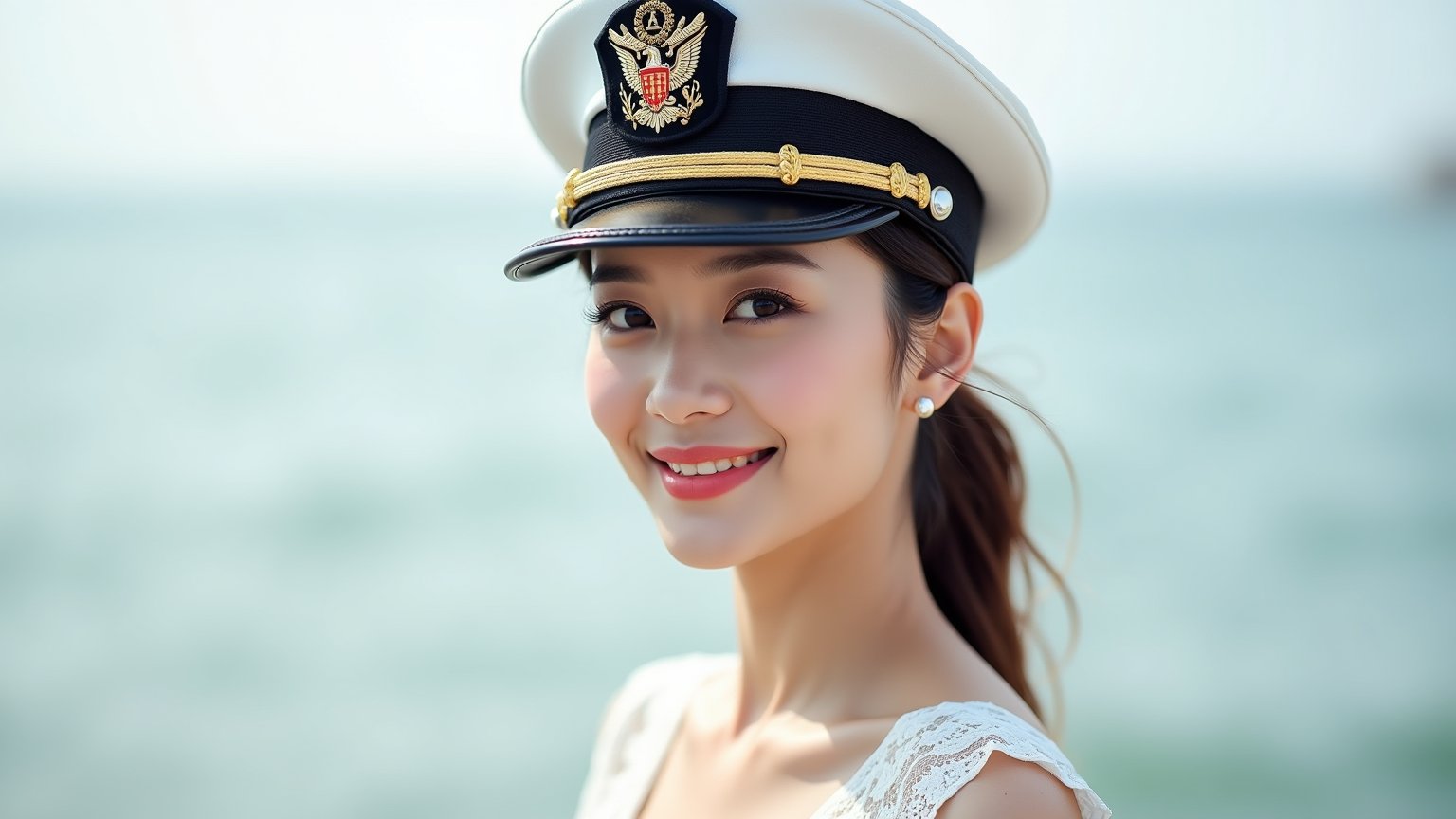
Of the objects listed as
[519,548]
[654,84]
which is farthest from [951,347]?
[519,548]

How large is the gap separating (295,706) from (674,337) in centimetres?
710

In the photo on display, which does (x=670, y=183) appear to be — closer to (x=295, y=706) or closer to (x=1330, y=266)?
(x=295, y=706)

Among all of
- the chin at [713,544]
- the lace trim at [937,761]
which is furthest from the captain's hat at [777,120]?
the lace trim at [937,761]

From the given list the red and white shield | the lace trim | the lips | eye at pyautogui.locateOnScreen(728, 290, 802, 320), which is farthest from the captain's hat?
the lace trim

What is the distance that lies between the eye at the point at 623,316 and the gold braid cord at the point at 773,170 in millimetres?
190

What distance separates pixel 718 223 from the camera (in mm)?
1682

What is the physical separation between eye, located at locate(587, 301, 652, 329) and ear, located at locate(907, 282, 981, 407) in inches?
17.9

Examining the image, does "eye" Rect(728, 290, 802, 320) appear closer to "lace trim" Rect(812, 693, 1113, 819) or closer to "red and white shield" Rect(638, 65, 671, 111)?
"red and white shield" Rect(638, 65, 671, 111)

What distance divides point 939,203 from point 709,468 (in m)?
0.56

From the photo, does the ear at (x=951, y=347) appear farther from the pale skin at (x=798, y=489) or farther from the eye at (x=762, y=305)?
the eye at (x=762, y=305)

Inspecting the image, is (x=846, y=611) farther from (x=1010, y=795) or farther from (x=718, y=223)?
(x=718, y=223)

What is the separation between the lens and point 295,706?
311 inches

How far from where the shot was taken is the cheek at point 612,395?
6.02 ft

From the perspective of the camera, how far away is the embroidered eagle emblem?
5.77ft
